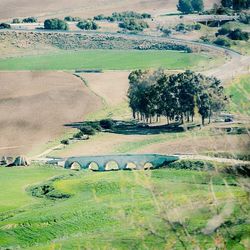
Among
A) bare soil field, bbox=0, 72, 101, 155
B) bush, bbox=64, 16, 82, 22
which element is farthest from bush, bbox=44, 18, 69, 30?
bare soil field, bbox=0, 72, 101, 155

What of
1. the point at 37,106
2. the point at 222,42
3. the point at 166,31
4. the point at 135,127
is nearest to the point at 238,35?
the point at 222,42

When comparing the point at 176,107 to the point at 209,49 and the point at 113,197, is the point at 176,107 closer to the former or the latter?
the point at 113,197

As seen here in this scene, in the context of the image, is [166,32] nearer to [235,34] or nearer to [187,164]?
[235,34]

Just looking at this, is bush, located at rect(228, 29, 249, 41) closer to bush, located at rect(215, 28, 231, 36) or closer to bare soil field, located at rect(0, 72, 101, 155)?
bush, located at rect(215, 28, 231, 36)

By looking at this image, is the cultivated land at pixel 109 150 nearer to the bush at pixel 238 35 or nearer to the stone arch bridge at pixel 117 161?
the bush at pixel 238 35

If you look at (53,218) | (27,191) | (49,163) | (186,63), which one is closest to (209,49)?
(186,63)
